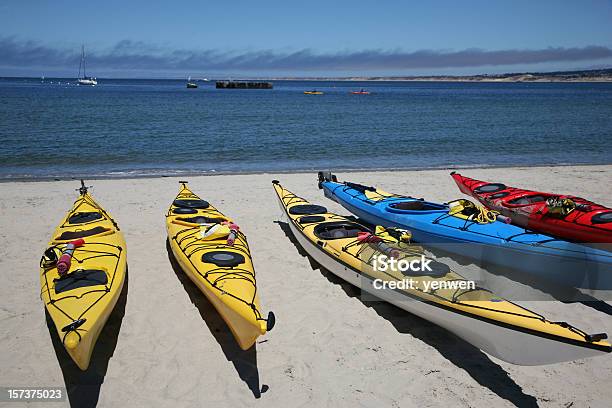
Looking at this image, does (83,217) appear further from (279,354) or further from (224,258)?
(279,354)

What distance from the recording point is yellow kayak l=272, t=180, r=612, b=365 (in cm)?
446

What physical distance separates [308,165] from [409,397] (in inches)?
576

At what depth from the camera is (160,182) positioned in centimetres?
1435

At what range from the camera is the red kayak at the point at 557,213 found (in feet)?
26.1

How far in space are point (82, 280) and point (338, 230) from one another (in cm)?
398

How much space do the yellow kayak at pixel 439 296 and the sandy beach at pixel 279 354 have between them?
0.41 m

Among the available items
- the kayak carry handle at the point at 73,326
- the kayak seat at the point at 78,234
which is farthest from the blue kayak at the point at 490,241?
the kayak carry handle at the point at 73,326

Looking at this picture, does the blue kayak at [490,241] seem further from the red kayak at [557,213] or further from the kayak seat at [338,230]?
the kayak seat at [338,230]

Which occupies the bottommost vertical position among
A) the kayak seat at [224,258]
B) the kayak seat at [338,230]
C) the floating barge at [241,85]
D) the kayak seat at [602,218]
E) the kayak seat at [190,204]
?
the kayak seat at [224,258]

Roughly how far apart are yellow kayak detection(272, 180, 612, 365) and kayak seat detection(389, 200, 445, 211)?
1.55 metres

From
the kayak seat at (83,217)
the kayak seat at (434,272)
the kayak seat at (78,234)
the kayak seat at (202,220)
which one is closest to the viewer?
the kayak seat at (434,272)

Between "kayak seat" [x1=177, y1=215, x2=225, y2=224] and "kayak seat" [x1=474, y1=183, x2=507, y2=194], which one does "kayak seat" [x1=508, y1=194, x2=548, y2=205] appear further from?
"kayak seat" [x1=177, y1=215, x2=225, y2=224]

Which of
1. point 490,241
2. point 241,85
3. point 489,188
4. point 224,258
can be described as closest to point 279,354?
point 224,258

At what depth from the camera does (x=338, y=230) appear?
25.1 ft
